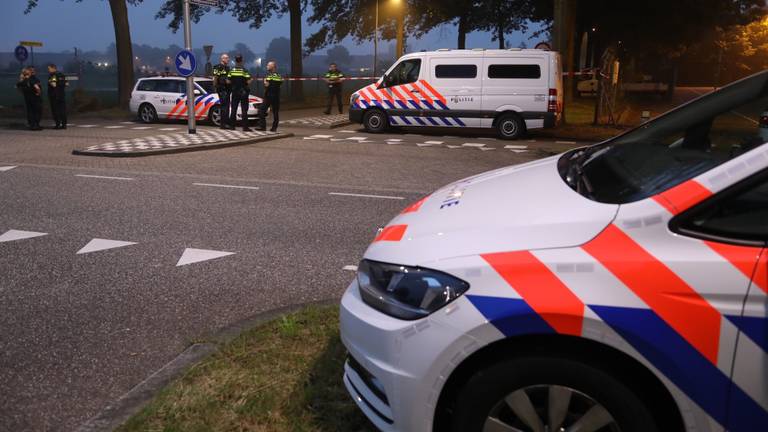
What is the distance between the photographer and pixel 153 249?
6.08 meters

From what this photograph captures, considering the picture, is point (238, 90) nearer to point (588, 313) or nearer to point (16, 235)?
point (16, 235)

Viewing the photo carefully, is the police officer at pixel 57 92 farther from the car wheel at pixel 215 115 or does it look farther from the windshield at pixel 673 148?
the windshield at pixel 673 148

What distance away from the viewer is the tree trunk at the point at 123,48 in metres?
24.5

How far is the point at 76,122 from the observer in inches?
828

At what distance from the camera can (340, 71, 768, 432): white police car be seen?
2.02 meters

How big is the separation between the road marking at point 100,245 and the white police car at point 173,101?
497 inches

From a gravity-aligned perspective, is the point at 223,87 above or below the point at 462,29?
below

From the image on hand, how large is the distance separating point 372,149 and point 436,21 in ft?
81.5

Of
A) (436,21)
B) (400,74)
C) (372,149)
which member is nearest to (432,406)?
(372,149)

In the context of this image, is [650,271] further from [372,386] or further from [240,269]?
[240,269]

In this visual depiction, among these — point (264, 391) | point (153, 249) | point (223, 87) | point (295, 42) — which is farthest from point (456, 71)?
point (295, 42)

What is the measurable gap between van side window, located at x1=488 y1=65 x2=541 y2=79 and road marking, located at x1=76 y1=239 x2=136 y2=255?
481 inches

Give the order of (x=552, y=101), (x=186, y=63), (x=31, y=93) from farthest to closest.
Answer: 1. (x=31, y=93)
2. (x=552, y=101)
3. (x=186, y=63)

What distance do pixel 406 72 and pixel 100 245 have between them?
1238 cm
